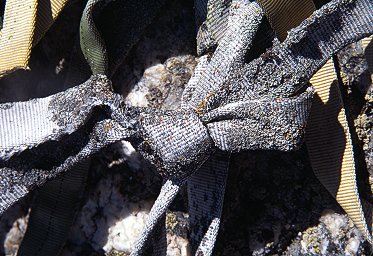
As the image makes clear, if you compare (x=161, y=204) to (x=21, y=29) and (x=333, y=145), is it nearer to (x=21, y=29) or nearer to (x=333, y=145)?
(x=333, y=145)

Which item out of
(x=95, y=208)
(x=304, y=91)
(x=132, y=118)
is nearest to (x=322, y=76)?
(x=304, y=91)

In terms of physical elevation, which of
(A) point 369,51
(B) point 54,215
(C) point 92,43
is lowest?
(B) point 54,215

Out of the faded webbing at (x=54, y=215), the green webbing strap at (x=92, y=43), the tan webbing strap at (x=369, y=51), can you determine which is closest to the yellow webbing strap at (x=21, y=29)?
the green webbing strap at (x=92, y=43)

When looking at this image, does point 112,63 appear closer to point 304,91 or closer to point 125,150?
point 125,150

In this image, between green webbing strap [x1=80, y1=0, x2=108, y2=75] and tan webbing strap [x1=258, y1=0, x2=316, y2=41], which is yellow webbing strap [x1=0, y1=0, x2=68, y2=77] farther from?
tan webbing strap [x1=258, y1=0, x2=316, y2=41]

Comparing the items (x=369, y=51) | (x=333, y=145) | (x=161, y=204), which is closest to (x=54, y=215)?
(x=161, y=204)

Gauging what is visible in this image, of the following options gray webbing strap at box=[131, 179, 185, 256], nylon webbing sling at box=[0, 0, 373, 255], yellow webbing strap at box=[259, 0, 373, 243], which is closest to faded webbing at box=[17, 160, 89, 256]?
nylon webbing sling at box=[0, 0, 373, 255]
